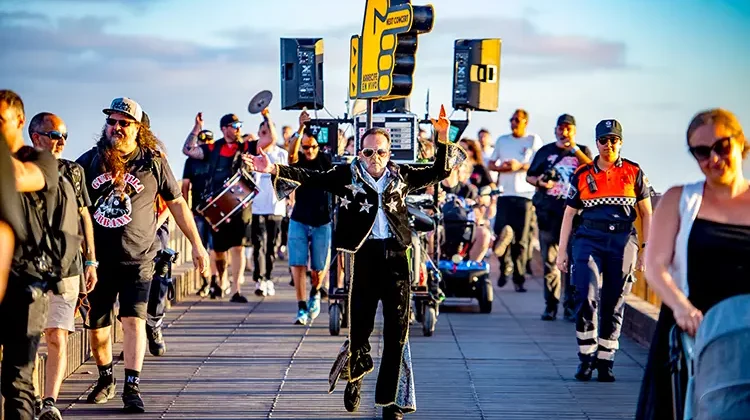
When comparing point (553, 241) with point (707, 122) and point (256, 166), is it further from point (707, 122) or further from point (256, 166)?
point (707, 122)

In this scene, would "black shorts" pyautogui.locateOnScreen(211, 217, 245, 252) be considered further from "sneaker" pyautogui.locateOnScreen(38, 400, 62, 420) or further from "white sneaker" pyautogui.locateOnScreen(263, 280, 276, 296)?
"sneaker" pyautogui.locateOnScreen(38, 400, 62, 420)

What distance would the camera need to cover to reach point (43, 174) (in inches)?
276

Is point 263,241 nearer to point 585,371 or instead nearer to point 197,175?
point 197,175

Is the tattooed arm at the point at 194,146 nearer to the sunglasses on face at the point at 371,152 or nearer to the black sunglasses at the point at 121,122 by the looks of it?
the black sunglasses at the point at 121,122

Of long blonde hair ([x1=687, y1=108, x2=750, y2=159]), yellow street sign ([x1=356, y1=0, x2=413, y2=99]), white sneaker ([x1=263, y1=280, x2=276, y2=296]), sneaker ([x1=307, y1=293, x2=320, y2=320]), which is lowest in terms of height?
white sneaker ([x1=263, y1=280, x2=276, y2=296])

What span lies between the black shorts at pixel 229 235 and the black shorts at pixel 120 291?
301 inches

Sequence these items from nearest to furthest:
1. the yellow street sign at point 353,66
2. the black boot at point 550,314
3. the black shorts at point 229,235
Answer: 1. the yellow street sign at point 353,66
2. the black boot at point 550,314
3. the black shorts at point 229,235

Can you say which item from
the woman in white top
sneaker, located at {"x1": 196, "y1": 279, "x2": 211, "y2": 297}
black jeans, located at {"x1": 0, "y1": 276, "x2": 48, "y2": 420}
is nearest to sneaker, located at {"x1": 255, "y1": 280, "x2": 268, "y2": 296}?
sneaker, located at {"x1": 196, "y1": 279, "x2": 211, "y2": 297}

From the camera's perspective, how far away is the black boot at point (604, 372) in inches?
455

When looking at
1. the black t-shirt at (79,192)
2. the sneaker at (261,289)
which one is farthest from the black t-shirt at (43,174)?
the sneaker at (261,289)

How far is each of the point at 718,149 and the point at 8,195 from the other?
3.02 metres

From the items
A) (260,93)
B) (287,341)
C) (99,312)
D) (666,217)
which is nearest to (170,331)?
(287,341)

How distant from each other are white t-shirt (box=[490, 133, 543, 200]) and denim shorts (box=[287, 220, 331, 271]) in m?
4.47

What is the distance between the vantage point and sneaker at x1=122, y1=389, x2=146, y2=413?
31.9 ft
